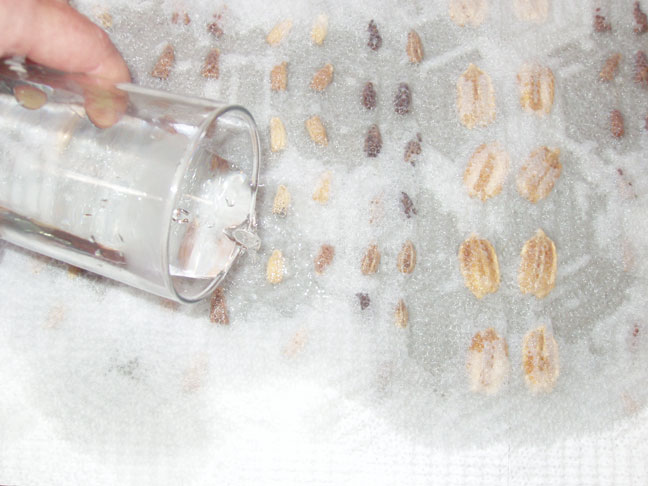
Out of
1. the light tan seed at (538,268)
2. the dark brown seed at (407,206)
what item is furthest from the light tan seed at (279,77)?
the light tan seed at (538,268)

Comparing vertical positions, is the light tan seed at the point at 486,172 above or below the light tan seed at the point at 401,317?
above

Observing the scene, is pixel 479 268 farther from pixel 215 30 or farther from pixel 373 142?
pixel 215 30

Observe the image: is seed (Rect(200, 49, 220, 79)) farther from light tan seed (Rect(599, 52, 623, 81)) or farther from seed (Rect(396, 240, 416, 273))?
light tan seed (Rect(599, 52, 623, 81))

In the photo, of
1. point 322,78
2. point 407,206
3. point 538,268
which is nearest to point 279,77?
point 322,78

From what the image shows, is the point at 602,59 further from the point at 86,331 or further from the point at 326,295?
the point at 86,331

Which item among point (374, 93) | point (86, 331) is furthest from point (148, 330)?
point (374, 93)

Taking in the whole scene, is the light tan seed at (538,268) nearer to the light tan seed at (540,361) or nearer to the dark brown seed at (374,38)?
A: the light tan seed at (540,361)
